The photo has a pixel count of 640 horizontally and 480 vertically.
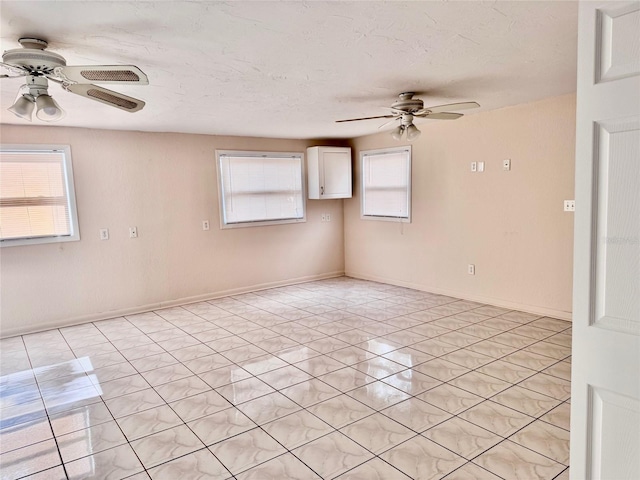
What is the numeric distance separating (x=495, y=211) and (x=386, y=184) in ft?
5.63

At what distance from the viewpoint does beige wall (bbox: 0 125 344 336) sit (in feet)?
14.5

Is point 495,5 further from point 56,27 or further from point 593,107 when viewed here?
point 56,27

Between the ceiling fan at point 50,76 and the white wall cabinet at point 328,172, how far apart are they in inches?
148

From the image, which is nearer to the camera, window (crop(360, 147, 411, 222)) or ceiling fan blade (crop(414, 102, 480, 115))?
ceiling fan blade (crop(414, 102, 480, 115))

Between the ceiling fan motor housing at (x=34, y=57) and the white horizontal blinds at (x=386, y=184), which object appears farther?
the white horizontal blinds at (x=386, y=184)

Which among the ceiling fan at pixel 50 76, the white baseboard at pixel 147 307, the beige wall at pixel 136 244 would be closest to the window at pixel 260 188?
the beige wall at pixel 136 244

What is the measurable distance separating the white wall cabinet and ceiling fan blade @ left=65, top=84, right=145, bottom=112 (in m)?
3.69

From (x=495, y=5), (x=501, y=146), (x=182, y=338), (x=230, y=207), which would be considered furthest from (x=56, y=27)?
(x=501, y=146)

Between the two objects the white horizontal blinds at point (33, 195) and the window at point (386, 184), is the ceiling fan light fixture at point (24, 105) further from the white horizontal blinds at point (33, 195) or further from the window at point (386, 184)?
the window at point (386, 184)

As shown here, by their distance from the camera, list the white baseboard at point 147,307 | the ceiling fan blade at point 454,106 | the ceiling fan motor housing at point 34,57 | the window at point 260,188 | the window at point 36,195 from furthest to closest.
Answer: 1. the window at point 260,188
2. the white baseboard at point 147,307
3. the window at point 36,195
4. the ceiling fan blade at point 454,106
5. the ceiling fan motor housing at point 34,57

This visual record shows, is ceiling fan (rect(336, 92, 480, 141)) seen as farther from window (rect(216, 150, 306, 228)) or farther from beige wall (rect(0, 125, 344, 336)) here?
beige wall (rect(0, 125, 344, 336))

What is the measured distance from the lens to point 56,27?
6.46 ft

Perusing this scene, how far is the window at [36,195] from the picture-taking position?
4.22 m

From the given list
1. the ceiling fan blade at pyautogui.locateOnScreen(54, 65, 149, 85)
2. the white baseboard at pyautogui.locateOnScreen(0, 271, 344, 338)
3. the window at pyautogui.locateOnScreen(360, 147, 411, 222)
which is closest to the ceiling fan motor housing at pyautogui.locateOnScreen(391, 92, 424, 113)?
the window at pyautogui.locateOnScreen(360, 147, 411, 222)
